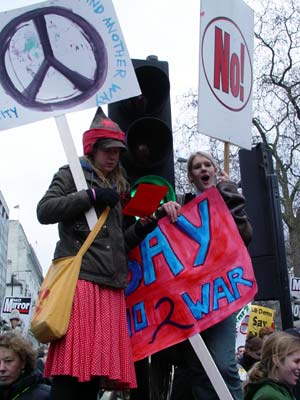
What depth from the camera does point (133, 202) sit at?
3406 millimetres

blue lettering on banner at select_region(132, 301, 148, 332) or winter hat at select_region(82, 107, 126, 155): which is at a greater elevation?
winter hat at select_region(82, 107, 126, 155)

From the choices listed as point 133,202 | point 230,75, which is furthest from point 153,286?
point 230,75

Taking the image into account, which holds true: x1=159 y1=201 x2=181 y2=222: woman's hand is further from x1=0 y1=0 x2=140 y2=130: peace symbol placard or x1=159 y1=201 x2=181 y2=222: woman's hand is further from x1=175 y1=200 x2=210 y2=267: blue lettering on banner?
x1=0 y1=0 x2=140 y2=130: peace symbol placard

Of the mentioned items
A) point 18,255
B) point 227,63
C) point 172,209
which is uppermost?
point 18,255

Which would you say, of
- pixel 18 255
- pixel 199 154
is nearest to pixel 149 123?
pixel 199 154

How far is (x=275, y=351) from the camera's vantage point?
11.1 feet

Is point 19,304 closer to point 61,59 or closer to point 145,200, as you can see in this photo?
point 61,59

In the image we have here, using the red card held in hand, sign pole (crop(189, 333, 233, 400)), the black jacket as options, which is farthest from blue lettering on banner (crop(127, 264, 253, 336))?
the red card held in hand

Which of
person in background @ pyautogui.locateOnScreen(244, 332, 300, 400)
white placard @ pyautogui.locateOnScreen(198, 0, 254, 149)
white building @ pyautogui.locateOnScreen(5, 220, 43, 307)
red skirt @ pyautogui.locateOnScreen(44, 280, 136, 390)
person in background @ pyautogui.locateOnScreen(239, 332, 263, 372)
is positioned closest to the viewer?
red skirt @ pyautogui.locateOnScreen(44, 280, 136, 390)

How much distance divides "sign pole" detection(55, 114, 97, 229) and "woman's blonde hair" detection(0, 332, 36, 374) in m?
1.08

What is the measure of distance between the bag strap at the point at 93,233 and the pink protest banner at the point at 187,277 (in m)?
0.52

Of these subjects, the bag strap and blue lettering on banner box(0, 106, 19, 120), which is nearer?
the bag strap

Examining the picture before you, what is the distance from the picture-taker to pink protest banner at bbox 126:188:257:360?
3541 millimetres

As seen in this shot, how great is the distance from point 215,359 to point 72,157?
135cm
